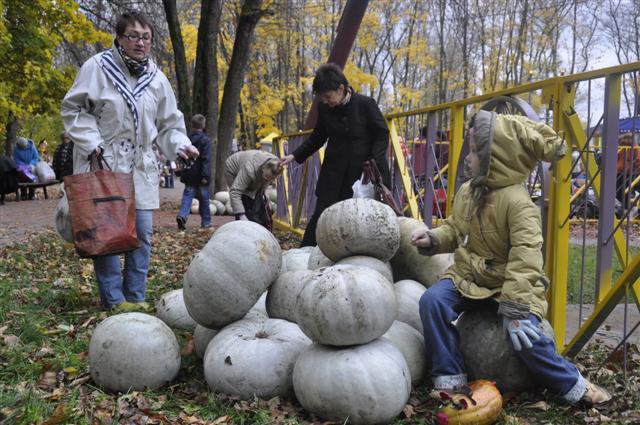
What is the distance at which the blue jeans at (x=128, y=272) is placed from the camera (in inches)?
185

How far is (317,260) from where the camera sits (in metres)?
4.64

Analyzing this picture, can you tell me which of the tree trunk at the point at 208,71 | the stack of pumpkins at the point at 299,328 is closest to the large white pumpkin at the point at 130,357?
the stack of pumpkins at the point at 299,328

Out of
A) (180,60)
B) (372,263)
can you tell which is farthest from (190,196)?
(372,263)

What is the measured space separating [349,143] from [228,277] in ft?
9.06

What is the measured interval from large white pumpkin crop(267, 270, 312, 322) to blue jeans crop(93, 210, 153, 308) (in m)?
1.39

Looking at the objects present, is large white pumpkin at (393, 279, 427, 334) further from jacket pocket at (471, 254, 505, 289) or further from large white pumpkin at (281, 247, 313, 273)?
large white pumpkin at (281, 247, 313, 273)

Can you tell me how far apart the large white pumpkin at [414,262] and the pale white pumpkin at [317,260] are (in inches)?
19.7

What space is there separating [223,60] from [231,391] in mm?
26539

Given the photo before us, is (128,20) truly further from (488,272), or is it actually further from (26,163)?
(26,163)

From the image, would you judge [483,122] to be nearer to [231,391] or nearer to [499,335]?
[499,335]

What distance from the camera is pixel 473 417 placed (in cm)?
295

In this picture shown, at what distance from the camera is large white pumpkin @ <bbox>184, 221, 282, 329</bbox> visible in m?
3.65

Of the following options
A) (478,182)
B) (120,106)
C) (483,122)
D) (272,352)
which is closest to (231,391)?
(272,352)

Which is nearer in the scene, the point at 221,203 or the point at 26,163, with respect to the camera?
the point at 221,203
